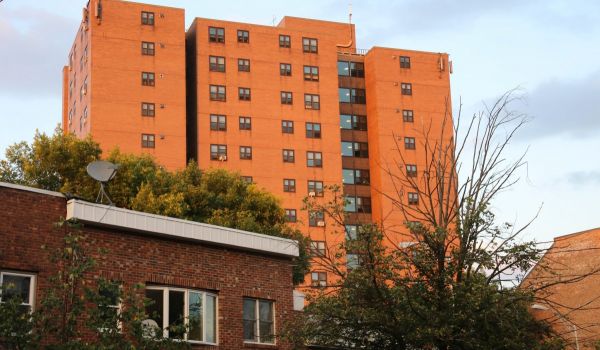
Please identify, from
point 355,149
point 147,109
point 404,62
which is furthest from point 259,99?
point 404,62

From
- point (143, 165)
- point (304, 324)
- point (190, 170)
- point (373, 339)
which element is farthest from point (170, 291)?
point (190, 170)

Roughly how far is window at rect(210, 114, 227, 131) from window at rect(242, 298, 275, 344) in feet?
192

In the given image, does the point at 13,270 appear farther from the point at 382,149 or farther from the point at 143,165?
the point at 382,149

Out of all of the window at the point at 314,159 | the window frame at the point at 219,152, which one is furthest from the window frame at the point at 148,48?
the window at the point at 314,159

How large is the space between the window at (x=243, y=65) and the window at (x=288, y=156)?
26.5ft

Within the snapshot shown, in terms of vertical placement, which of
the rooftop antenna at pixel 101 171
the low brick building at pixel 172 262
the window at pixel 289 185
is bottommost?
the low brick building at pixel 172 262

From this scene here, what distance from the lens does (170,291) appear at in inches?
963

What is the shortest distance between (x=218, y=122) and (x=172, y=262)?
61.2 m

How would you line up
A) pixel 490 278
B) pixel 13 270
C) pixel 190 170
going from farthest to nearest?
pixel 190 170 → pixel 490 278 → pixel 13 270

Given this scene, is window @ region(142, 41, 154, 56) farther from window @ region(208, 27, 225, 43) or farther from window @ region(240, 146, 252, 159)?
window @ region(240, 146, 252, 159)

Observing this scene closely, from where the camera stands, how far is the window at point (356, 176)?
94.0 m

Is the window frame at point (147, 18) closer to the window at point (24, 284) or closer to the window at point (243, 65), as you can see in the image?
the window at point (243, 65)

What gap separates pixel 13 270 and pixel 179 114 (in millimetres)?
62466

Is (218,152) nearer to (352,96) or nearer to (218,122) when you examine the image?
(218,122)
